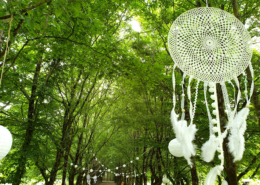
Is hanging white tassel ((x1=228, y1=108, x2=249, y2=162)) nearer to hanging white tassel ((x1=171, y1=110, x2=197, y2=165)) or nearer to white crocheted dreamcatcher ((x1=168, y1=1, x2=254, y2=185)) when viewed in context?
white crocheted dreamcatcher ((x1=168, y1=1, x2=254, y2=185))

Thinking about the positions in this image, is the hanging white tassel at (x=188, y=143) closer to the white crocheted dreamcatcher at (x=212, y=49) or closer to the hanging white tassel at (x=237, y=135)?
the white crocheted dreamcatcher at (x=212, y=49)

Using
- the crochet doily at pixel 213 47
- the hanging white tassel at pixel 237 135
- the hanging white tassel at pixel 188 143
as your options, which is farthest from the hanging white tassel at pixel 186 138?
the crochet doily at pixel 213 47

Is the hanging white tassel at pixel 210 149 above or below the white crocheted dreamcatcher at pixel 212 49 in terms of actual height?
below

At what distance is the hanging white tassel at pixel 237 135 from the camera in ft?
6.31

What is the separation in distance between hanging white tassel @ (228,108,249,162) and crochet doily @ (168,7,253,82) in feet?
1.58

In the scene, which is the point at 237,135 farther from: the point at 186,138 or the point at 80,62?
the point at 80,62

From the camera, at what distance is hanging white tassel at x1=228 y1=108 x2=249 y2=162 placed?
1922 millimetres

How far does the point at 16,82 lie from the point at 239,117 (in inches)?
216

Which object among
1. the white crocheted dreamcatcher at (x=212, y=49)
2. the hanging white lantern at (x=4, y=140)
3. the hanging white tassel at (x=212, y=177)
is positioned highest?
the white crocheted dreamcatcher at (x=212, y=49)

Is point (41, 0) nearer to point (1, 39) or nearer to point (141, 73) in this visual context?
point (1, 39)

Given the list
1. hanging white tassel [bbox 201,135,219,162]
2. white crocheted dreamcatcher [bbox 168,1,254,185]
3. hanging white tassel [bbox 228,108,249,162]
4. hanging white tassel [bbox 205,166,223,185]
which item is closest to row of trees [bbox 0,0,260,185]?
white crocheted dreamcatcher [bbox 168,1,254,185]

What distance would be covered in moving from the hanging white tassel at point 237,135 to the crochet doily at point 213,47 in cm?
48

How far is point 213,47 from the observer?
2211 millimetres

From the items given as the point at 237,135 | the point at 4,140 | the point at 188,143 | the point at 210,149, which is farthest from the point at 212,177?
the point at 4,140
